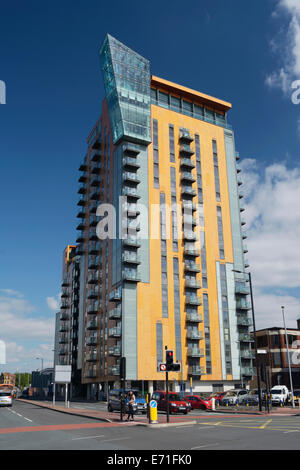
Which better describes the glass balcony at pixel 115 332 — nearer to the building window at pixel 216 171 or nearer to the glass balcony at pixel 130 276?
the glass balcony at pixel 130 276

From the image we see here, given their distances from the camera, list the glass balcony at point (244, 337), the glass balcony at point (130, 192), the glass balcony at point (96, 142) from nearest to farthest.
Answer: the glass balcony at point (130, 192) → the glass balcony at point (244, 337) → the glass balcony at point (96, 142)

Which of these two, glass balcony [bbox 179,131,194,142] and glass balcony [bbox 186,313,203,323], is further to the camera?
glass balcony [bbox 179,131,194,142]

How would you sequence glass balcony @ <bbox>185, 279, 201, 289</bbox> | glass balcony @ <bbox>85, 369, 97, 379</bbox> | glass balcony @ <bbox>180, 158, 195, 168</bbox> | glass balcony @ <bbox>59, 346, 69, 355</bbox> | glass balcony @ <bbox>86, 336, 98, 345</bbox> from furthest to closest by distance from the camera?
1. glass balcony @ <bbox>59, 346, 69, 355</bbox>
2. glass balcony @ <bbox>86, 336, 98, 345</bbox>
3. glass balcony @ <bbox>85, 369, 97, 379</bbox>
4. glass balcony @ <bbox>180, 158, 195, 168</bbox>
5. glass balcony @ <bbox>185, 279, 201, 289</bbox>

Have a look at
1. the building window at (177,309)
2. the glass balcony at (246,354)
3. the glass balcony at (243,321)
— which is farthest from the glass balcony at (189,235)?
the glass balcony at (246,354)

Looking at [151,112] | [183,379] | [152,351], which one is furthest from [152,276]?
[151,112]

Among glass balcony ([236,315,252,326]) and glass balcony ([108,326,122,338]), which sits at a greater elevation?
glass balcony ([236,315,252,326])

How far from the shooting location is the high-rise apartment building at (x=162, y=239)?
60594 mm

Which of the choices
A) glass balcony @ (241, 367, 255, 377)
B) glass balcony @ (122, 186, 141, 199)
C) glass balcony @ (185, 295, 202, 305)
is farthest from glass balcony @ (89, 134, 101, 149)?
glass balcony @ (241, 367, 255, 377)

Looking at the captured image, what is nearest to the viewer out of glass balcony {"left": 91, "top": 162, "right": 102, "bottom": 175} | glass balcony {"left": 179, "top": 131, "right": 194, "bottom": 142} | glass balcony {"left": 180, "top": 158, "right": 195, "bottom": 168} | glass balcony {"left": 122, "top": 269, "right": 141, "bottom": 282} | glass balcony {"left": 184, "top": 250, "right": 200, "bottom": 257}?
glass balcony {"left": 122, "top": 269, "right": 141, "bottom": 282}

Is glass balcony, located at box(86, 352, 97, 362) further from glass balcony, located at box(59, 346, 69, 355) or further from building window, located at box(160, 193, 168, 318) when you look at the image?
glass balcony, located at box(59, 346, 69, 355)

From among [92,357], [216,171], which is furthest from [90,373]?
[216,171]

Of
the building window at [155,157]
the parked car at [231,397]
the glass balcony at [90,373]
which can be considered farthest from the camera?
the glass balcony at [90,373]

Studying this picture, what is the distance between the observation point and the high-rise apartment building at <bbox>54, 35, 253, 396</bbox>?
60.6 m
